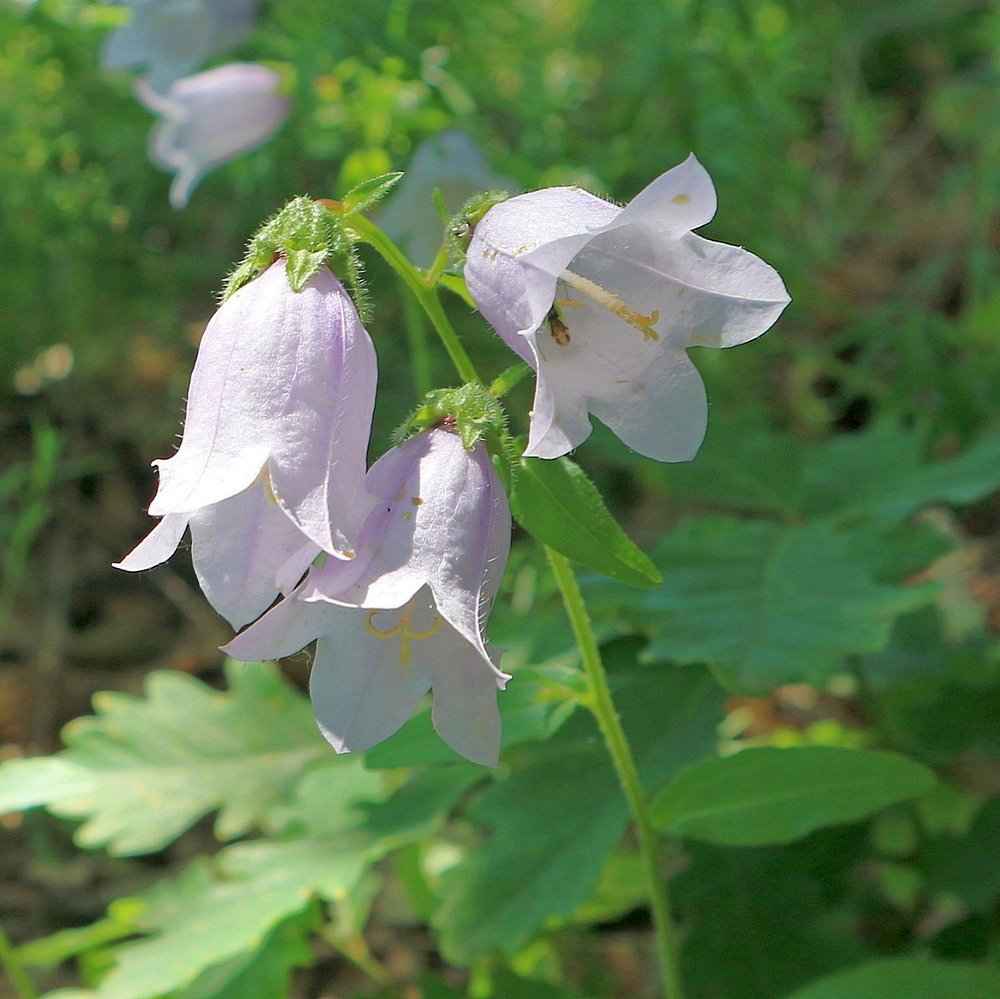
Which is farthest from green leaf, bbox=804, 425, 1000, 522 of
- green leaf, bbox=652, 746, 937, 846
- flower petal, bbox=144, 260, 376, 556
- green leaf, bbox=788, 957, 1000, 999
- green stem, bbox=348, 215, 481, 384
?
flower petal, bbox=144, 260, 376, 556

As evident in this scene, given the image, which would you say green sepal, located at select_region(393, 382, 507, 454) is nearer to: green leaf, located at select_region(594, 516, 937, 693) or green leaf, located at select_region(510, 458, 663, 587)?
green leaf, located at select_region(510, 458, 663, 587)

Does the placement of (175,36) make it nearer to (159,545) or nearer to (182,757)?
(182,757)

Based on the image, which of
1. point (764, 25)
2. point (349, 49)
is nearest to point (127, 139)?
point (349, 49)

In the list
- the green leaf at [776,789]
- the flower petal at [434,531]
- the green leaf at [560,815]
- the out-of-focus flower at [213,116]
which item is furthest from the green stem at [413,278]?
the out-of-focus flower at [213,116]

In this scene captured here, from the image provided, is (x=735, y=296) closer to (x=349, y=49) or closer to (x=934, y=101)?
(x=349, y=49)

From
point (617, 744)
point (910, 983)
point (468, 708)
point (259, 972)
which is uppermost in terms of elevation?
point (468, 708)

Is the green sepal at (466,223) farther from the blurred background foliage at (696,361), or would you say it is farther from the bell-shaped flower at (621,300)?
the blurred background foliage at (696,361)

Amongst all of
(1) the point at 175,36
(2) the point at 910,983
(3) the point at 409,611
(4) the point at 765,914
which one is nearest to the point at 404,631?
(3) the point at 409,611
